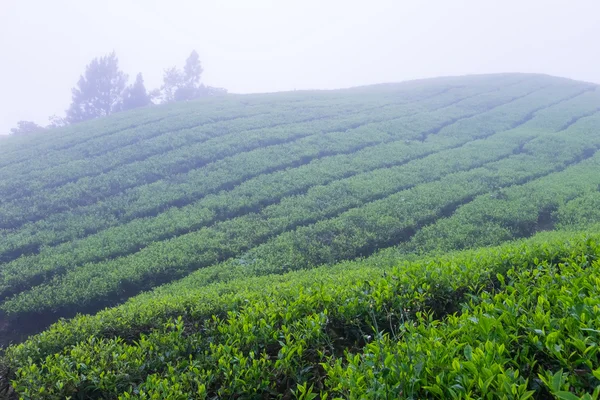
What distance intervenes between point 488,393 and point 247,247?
624 inches

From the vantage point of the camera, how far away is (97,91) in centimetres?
8400

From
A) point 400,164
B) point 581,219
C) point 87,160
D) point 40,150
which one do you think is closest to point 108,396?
point 581,219

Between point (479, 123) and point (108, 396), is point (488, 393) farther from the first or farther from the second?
point (479, 123)

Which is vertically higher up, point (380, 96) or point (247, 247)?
point (380, 96)

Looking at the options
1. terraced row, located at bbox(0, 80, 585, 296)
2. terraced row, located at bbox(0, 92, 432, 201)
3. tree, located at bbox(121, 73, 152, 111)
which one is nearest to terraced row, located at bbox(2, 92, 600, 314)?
terraced row, located at bbox(0, 80, 585, 296)

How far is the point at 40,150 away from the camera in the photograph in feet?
132

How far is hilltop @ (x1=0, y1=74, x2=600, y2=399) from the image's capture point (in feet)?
17.6

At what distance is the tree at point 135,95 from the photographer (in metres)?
84.5

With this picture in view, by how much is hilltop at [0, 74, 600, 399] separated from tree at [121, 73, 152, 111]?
35761 mm

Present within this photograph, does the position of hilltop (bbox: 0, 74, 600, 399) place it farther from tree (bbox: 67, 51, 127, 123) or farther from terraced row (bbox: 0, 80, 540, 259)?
tree (bbox: 67, 51, 127, 123)

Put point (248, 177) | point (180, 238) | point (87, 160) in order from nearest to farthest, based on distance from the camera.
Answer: point (180, 238) < point (248, 177) < point (87, 160)

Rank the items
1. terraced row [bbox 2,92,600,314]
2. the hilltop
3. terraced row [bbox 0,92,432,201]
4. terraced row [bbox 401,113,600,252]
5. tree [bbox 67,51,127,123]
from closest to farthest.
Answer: the hilltop < terraced row [bbox 2,92,600,314] < terraced row [bbox 401,113,600,252] < terraced row [bbox 0,92,432,201] < tree [bbox 67,51,127,123]

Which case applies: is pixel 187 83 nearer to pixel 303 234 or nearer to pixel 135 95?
pixel 135 95

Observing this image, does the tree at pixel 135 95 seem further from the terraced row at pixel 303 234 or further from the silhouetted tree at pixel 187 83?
the terraced row at pixel 303 234
